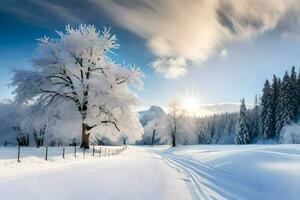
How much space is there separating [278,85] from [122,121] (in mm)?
68767

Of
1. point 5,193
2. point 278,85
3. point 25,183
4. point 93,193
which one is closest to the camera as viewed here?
point 5,193

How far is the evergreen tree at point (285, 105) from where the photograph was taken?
80.5 meters

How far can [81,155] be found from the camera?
93.2 ft

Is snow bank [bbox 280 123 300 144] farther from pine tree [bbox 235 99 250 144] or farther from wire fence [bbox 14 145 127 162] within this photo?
wire fence [bbox 14 145 127 162]

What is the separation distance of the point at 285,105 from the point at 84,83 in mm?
61112

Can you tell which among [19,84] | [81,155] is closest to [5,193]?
[81,155]

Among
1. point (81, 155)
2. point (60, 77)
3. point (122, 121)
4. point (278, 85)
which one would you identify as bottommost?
point (81, 155)

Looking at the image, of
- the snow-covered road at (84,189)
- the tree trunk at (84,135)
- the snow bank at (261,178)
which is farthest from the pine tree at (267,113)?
the snow-covered road at (84,189)

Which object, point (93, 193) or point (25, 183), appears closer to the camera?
point (93, 193)

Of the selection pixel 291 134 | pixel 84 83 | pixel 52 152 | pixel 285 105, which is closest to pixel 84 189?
pixel 52 152

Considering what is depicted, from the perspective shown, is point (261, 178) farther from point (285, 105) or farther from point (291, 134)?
point (285, 105)

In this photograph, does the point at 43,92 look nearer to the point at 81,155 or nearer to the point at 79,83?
the point at 79,83

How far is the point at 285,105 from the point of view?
81000 millimetres

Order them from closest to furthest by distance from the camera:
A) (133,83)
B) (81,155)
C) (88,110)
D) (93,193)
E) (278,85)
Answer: (93,193) < (81,155) < (88,110) < (133,83) < (278,85)
